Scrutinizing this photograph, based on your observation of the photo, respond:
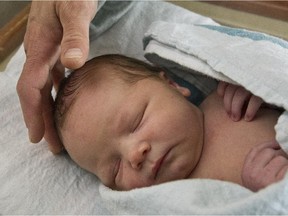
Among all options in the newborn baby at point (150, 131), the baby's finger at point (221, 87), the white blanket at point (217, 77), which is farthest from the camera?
the baby's finger at point (221, 87)

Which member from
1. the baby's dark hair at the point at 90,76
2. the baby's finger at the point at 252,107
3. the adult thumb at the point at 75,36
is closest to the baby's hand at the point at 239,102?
the baby's finger at the point at 252,107

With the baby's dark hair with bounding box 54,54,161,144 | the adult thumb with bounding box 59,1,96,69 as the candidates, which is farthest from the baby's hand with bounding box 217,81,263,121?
the adult thumb with bounding box 59,1,96,69

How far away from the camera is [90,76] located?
2.77 ft

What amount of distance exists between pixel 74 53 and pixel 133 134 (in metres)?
0.17

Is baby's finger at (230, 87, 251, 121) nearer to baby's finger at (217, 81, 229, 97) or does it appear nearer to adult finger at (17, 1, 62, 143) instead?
baby's finger at (217, 81, 229, 97)

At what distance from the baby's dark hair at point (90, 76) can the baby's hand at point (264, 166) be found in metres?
0.25

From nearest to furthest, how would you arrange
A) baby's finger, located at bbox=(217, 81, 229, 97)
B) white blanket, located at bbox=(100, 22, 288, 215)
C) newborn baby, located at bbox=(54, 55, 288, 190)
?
white blanket, located at bbox=(100, 22, 288, 215) < newborn baby, located at bbox=(54, 55, 288, 190) < baby's finger, located at bbox=(217, 81, 229, 97)

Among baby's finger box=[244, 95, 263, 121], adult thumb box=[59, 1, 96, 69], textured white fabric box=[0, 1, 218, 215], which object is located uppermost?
adult thumb box=[59, 1, 96, 69]

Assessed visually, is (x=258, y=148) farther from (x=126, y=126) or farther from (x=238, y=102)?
(x=126, y=126)

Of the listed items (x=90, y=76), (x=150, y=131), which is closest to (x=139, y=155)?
(x=150, y=131)

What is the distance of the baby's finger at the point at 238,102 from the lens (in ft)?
2.75

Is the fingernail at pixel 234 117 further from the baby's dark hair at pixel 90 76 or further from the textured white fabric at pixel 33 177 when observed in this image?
the textured white fabric at pixel 33 177

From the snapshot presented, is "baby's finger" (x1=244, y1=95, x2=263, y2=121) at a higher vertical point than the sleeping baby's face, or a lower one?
higher

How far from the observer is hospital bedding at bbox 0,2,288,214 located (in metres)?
0.68
